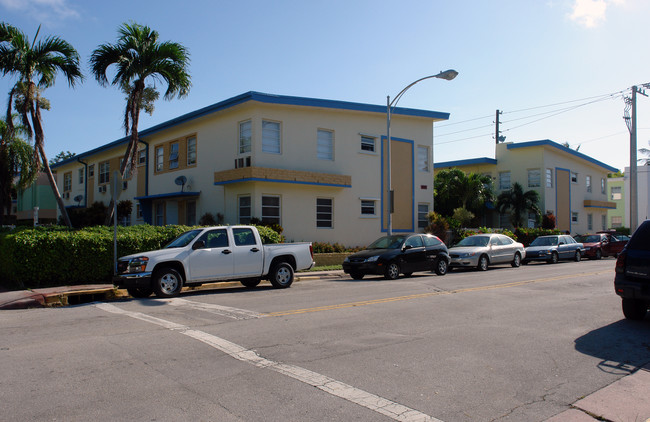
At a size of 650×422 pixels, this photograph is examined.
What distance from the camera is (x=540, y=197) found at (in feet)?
122

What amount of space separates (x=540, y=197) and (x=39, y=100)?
3204 centimetres

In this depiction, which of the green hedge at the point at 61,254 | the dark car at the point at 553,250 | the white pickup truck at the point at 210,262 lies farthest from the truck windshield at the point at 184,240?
the dark car at the point at 553,250

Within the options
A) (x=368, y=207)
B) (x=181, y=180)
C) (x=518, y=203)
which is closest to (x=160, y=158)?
(x=181, y=180)

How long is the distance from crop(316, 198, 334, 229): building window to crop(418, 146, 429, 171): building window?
21.4 feet

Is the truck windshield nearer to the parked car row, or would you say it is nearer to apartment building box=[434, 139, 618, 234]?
the parked car row

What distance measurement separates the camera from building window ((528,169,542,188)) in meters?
37.4

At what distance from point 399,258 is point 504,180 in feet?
83.0

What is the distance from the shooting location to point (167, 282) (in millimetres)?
12125

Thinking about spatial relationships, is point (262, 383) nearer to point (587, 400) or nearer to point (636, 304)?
point (587, 400)

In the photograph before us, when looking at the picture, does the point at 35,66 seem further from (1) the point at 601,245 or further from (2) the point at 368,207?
(1) the point at 601,245

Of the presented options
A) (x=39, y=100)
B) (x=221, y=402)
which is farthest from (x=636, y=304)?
(x=39, y=100)

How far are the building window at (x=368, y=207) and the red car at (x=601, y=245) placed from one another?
41.7 feet

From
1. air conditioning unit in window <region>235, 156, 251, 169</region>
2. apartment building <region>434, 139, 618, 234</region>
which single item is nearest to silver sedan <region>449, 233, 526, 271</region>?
air conditioning unit in window <region>235, 156, 251, 169</region>

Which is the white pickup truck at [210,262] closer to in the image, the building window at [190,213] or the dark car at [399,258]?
the dark car at [399,258]
